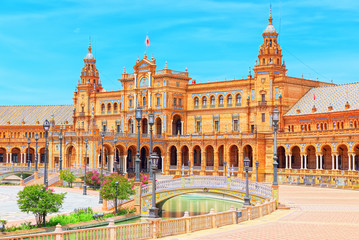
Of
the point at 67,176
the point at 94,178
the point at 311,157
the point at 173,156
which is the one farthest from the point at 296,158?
the point at 67,176

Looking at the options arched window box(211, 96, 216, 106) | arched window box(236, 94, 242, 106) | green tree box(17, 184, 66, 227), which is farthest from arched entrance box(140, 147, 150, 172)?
green tree box(17, 184, 66, 227)

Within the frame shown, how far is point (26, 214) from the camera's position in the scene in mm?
41000

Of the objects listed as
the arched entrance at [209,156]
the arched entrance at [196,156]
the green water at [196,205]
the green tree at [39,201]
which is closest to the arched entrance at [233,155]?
the arched entrance at [209,156]

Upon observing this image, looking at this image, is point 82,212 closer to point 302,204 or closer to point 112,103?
point 302,204

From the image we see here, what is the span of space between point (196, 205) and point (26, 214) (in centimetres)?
2064

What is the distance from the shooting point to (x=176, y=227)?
25.1 meters

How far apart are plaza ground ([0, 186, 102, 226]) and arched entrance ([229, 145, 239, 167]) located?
27.4 m

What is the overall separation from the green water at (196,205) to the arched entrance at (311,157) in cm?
1742

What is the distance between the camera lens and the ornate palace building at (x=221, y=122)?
7219cm

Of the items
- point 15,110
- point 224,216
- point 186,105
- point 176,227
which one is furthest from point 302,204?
point 15,110

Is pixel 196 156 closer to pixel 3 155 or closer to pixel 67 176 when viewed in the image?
pixel 67 176

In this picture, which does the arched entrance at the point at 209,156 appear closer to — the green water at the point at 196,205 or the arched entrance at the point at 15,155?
the green water at the point at 196,205

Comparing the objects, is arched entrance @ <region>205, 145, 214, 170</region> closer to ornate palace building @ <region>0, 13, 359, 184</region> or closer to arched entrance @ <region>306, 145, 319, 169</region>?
ornate palace building @ <region>0, 13, 359, 184</region>

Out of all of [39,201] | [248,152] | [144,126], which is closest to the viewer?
[39,201]
